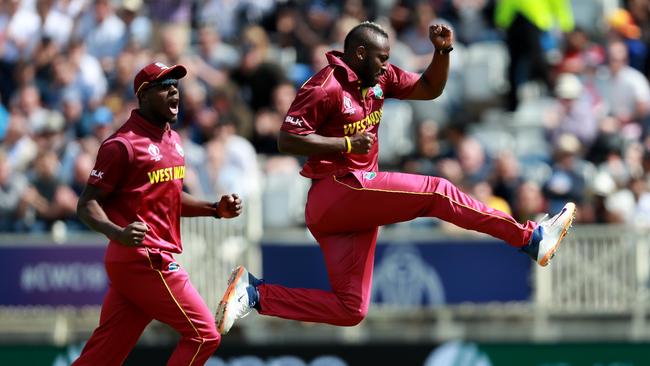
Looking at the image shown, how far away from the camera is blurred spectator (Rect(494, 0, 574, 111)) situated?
55.0 ft

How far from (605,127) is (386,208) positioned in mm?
6325

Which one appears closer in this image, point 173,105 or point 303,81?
point 173,105

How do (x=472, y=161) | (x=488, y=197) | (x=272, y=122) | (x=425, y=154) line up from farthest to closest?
(x=272, y=122)
(x=425, y=154)
(x=472, y=161)
(x=488, y=197)

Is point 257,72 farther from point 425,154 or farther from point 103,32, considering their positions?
point 103,32

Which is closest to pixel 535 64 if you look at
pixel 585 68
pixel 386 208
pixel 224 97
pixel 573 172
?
pixel 585 68

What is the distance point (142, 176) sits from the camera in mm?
9836

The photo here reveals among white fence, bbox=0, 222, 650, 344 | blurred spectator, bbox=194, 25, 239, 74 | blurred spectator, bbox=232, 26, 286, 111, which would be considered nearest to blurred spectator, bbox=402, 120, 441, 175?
white fence, bbox=0, 222, 650, 344

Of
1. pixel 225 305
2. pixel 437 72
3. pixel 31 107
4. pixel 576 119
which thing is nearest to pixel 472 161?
pixel 576 119

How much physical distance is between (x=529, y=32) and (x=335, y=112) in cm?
734

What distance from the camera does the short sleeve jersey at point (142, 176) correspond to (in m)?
9.70

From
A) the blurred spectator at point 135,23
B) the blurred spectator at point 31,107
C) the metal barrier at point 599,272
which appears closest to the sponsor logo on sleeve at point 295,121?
the metal barrier at point 599,272

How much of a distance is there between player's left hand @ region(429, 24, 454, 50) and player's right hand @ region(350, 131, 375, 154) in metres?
0.91

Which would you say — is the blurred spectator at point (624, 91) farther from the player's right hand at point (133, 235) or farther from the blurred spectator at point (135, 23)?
the player's right hand at point (133, 235)

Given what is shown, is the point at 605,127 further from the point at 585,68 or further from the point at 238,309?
the point at 238,309
